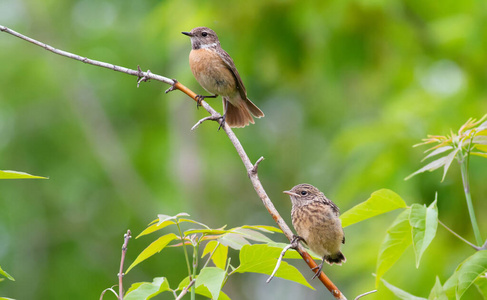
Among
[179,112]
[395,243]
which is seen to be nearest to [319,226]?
[395,243]

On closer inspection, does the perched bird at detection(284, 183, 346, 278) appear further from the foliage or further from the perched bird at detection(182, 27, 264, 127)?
the foliage

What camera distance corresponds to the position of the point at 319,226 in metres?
4.65

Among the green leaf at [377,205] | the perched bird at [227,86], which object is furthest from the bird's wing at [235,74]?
the green leaf at [377,205]

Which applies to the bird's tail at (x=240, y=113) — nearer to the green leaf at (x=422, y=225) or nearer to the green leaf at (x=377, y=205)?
the green leaf at (x=377, y=205)

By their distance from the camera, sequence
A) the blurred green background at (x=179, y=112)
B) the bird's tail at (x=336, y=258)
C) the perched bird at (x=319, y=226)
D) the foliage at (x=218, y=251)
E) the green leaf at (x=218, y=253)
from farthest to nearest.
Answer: the blurred green background at (x=179, y=112) → the bird's tail at (x=336, y=258) → the perched bird at (x=319, y=226) → the green leaf at (x=218, y=253) → the foliage at (x=218, y=251)

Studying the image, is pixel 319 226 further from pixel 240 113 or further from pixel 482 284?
pixel 482 284

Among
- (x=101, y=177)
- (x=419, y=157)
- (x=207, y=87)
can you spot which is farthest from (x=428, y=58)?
(x=101, y=177)

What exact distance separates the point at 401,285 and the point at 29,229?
10.8 metres

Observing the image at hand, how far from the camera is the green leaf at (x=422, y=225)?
103 inches

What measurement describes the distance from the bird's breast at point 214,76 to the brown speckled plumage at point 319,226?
41.1 inches

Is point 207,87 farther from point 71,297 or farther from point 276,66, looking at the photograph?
point 71,297

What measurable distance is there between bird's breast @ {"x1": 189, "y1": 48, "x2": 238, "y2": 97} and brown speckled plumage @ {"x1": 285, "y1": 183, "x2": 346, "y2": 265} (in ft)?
3.42

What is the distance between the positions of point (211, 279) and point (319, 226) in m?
2.44

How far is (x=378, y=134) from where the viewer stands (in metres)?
6.82
